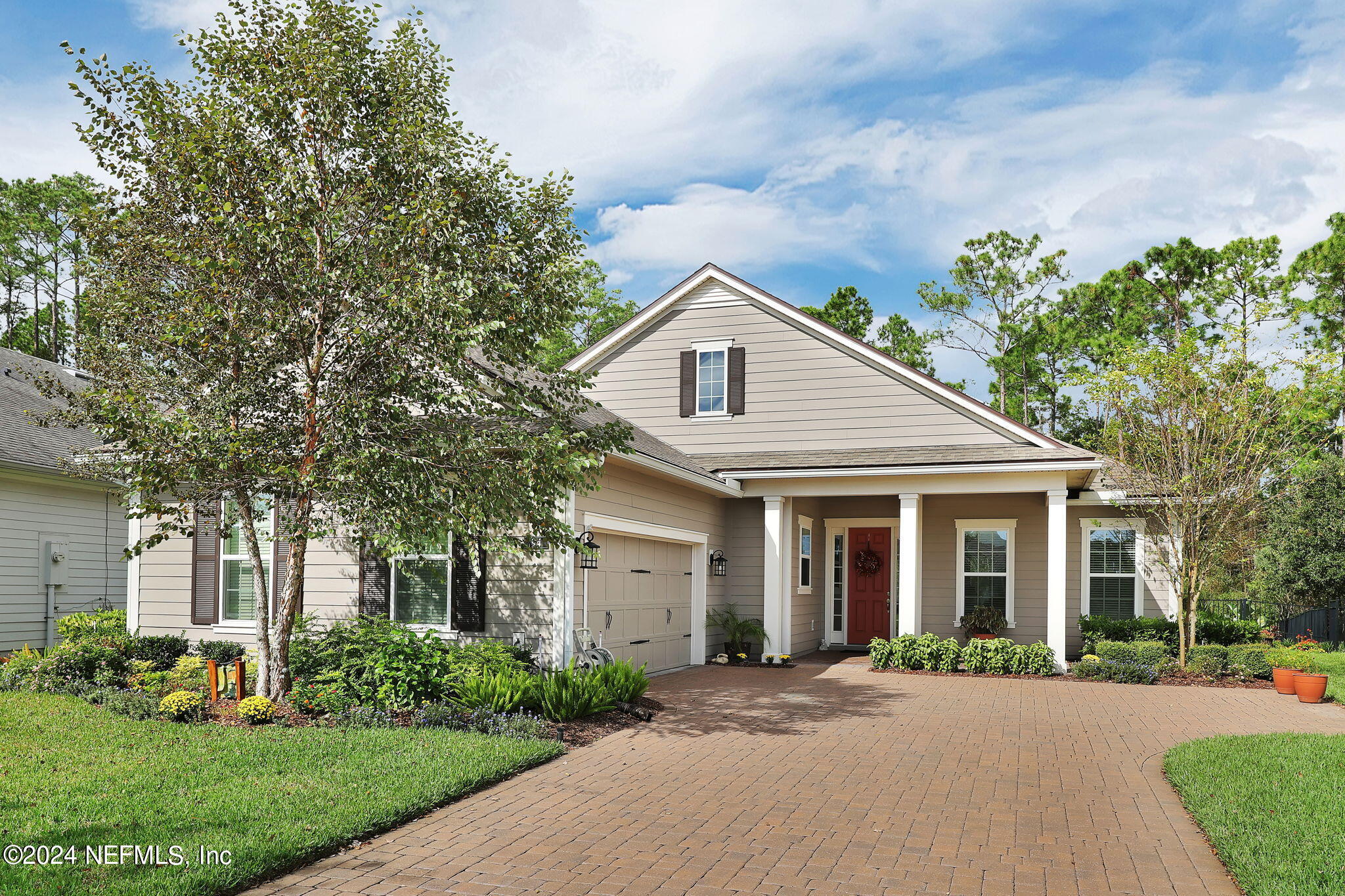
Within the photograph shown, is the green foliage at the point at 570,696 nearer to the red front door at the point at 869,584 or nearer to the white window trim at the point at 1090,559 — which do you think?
the red front door at the point at 869,584

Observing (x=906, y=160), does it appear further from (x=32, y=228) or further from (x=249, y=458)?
(x=32, y=228)

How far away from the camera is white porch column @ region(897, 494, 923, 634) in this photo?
15.3 metres

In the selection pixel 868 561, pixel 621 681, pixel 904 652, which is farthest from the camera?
pixel 868 561

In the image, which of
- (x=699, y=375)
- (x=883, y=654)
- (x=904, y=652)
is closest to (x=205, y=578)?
(x=699, y=375)

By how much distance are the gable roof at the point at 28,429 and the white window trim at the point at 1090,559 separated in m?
16.2

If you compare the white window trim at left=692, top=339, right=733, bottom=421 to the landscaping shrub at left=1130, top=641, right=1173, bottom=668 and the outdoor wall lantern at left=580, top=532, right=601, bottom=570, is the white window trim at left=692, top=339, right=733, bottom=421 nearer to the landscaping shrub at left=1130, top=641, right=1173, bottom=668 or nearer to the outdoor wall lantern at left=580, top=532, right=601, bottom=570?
the outdoor wall lantern at left=580, top=532, right=601, bottom=570

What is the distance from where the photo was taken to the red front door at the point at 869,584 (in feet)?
60.8

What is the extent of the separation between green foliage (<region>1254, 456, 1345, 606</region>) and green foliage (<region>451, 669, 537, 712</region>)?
48.8ft

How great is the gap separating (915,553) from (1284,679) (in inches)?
203

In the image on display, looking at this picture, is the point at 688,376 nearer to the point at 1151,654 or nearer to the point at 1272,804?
the point at 1151,654

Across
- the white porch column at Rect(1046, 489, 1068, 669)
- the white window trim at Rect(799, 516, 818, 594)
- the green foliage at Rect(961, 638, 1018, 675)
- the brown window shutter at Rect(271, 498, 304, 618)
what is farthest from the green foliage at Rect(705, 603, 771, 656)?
the brown window shutter at Rect(271, 498, 304, 618)

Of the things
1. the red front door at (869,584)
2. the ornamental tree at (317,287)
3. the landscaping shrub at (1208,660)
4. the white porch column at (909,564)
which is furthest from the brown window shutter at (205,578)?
the landscaping shrub at (1208,660)

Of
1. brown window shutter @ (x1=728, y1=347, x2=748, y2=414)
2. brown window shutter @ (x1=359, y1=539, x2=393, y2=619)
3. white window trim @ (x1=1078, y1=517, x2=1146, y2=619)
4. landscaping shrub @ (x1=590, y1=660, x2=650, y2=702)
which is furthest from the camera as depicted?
brown window shutter @ (x1=728, y1=347, x2=748, y2=414)

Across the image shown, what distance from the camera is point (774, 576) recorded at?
16.1 meters
